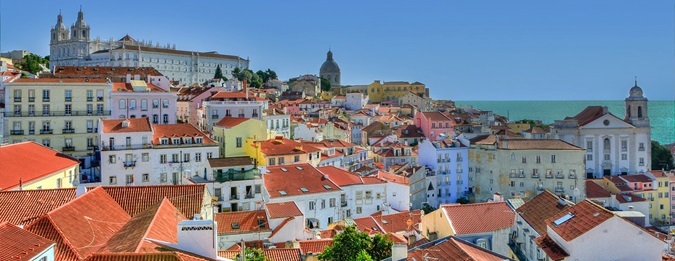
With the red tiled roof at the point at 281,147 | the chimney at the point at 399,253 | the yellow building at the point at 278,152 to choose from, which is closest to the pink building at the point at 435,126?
the red tiled roof at the point at 281,147

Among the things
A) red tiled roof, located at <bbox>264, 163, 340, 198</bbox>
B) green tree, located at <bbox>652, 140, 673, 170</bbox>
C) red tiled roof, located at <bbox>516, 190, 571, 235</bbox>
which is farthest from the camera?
green tree, located at <bbox>652, 140, 673, 170</bbox>

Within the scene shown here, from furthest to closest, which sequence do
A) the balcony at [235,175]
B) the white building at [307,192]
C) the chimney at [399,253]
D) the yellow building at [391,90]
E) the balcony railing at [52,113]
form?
the yellow building at [391,90], the balcony railing at [52,113], the white building at [307,192], the balcony at [235,175], the chimney at [399,253]

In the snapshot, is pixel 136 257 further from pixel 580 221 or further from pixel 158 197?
pixel 580 221

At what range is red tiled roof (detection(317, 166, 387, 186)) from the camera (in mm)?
41125

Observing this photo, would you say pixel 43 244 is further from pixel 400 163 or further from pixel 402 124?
pixel 402 124

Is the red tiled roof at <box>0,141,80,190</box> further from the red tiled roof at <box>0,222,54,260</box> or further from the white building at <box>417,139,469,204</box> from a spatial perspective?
the white building at <box>417,139,469,204</box>

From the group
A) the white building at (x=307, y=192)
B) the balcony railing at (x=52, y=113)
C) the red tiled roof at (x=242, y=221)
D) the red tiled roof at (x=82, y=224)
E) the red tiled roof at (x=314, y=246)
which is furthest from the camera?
the balcony railing at (x=52, y=113)

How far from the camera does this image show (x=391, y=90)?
14325 cm

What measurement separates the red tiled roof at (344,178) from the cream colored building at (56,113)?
1680 centimetres

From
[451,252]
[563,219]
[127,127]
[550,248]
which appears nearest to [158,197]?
[451,252]

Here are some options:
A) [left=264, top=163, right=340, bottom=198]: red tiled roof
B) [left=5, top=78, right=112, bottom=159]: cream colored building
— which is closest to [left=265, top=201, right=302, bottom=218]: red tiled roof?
[left=264, top=163, right=340, bottom=198]: red tiled roof

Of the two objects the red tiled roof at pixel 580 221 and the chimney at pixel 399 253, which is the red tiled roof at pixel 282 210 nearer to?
the chimney at pixel 399 253

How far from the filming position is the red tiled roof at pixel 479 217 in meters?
24.4

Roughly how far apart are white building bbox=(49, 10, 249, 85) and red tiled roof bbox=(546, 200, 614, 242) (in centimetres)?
12091
